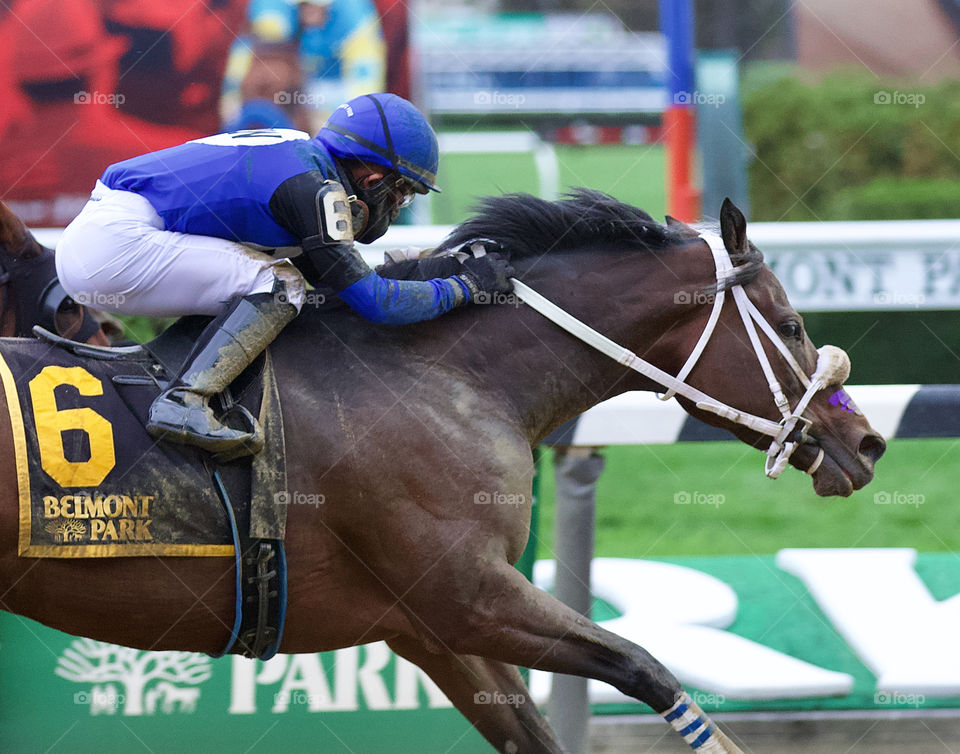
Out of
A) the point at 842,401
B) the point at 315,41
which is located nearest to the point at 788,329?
the point at 842,401

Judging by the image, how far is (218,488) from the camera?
10.2 feet

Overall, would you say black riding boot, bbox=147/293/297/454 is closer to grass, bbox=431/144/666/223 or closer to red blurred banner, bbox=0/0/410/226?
red blurred banner, bbox=0/0/410/226

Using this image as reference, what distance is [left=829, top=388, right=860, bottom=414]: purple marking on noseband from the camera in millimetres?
3561

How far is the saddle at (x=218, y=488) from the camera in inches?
120

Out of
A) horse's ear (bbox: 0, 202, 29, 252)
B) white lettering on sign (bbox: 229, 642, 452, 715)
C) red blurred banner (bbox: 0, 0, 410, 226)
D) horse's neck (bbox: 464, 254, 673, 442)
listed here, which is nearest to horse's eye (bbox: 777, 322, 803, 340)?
horse's neck (bbox: 464, 254, 673, 442)

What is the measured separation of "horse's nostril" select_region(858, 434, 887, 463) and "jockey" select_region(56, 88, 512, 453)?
1.22 meters

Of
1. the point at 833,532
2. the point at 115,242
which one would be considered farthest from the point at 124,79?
the point at 115,242

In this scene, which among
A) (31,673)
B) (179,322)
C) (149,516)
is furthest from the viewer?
(31,673)

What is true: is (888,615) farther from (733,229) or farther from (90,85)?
(90,85)

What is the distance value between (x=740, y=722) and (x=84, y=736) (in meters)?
2.22

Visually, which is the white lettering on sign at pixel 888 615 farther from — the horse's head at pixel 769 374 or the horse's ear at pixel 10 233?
the horse's ear at pixel 10 233

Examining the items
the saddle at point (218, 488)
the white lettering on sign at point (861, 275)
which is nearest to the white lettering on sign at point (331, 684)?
the saddle at point (218, 488)

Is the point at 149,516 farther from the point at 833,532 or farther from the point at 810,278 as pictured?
the point at 810,278

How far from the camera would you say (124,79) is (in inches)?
351
